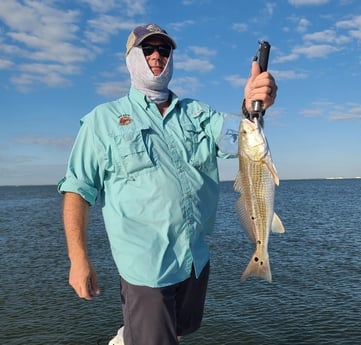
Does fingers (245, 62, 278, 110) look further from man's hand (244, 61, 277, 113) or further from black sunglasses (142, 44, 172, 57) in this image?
black sunglasses (142, 44, 172, 57)

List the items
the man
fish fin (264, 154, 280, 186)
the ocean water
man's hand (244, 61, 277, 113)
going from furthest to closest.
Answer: the ocean water < the man < fish fin (264, 154, 280, 186) < man's hand (244, 61, 277, 113)

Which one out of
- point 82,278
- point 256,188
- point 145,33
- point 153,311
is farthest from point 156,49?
point 153,311

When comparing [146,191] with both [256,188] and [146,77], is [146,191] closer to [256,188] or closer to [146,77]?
[256,188]

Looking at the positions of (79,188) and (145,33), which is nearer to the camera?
(79,188)

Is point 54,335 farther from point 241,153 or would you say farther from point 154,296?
point 241,153

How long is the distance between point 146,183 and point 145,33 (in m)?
1.45

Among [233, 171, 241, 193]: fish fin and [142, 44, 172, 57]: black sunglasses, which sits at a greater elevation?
[142, 44, 172, 57]: black sunglasses

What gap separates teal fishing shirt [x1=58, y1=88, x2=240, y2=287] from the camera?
13.3 feet

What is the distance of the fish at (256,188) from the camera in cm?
368

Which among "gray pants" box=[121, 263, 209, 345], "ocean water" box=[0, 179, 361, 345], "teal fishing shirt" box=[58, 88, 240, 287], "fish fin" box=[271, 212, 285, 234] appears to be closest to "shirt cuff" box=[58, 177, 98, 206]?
"teal fishing shirt" box=[58, 88, 240, 287]

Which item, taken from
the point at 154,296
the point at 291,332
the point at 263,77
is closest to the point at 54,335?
the point at 291,332

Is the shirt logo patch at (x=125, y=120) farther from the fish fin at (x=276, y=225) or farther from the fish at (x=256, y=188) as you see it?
the fish fin at (x=276, y=225)

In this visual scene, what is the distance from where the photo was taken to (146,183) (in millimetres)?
4027

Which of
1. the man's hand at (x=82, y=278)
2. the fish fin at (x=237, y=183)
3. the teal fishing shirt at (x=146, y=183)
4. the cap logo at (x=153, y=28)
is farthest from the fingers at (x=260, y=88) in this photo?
the man's hand at (x=82, y=278)
